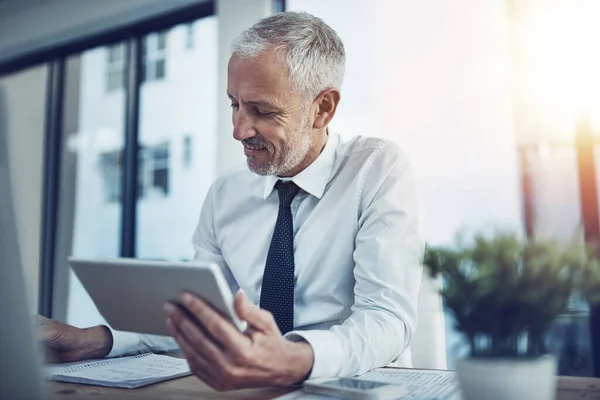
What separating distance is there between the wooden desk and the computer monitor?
327 mm

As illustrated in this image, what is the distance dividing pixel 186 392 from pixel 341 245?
66 centimetres

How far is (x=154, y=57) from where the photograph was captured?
13.4 feet

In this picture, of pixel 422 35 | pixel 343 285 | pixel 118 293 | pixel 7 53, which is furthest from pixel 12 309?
pixel 7 53

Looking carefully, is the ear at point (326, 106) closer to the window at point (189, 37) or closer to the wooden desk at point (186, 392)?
the wooden desk at point (186, 392)

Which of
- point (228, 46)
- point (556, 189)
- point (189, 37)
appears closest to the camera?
point (556, 189)

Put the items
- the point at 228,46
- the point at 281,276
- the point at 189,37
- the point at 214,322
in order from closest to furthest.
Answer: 1. the point at 214,322
2. the point at 281,276
3. the point at 228,46
4. the point at 189,37

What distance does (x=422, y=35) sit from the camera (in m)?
2.95

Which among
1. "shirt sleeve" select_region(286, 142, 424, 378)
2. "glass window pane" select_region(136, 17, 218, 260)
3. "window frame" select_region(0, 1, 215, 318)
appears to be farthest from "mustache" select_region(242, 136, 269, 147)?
"glass window pane" select_region(136, 17, 218, 260)

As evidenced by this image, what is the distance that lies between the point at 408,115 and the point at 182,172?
6.18ft

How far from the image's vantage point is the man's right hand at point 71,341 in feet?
3.99

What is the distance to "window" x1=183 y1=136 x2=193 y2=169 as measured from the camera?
405cm

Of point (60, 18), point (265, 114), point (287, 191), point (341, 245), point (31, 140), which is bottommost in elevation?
point (341, 245)

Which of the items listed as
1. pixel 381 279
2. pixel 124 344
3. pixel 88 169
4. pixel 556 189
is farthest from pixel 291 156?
pixel 88 169

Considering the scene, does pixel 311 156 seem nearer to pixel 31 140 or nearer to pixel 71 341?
pixel 71 341
